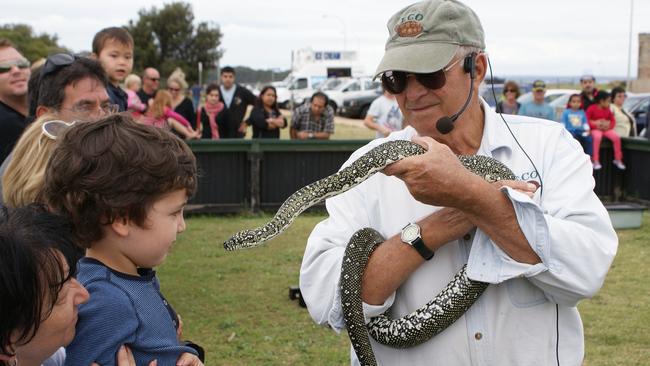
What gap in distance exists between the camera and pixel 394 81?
3.52 meters

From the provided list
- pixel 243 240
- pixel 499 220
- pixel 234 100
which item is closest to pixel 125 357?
pixel 243 240

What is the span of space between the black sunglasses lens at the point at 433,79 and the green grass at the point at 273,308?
4133mm

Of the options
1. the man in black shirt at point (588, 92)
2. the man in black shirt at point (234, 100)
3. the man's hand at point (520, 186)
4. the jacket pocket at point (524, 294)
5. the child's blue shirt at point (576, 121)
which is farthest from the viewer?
the man in black shirt at point (588, 92)

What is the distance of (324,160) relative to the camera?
563 inches

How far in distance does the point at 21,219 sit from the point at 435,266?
1.66 meters

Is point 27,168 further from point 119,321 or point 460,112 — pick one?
point 460,112

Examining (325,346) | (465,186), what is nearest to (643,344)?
(325,346)

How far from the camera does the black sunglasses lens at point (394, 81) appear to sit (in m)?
3.47

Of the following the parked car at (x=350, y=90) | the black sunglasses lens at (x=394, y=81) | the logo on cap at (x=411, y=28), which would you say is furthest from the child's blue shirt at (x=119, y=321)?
the parked car at (x=350, y=90)

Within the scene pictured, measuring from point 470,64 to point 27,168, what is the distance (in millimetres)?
2125

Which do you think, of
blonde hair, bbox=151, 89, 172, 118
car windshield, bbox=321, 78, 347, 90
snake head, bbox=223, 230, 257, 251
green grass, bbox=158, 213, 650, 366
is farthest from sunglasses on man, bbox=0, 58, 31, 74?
car windshield, bbox=321, 78, 347, 90

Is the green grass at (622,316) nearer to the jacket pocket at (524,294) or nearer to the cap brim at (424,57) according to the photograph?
the jacket pocket at (524,294)

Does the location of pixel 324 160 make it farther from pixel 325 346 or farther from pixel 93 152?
pixel 93 152

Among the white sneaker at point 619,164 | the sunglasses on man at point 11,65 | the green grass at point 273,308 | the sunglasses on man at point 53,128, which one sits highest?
the sunglasses on man at point 11,65
